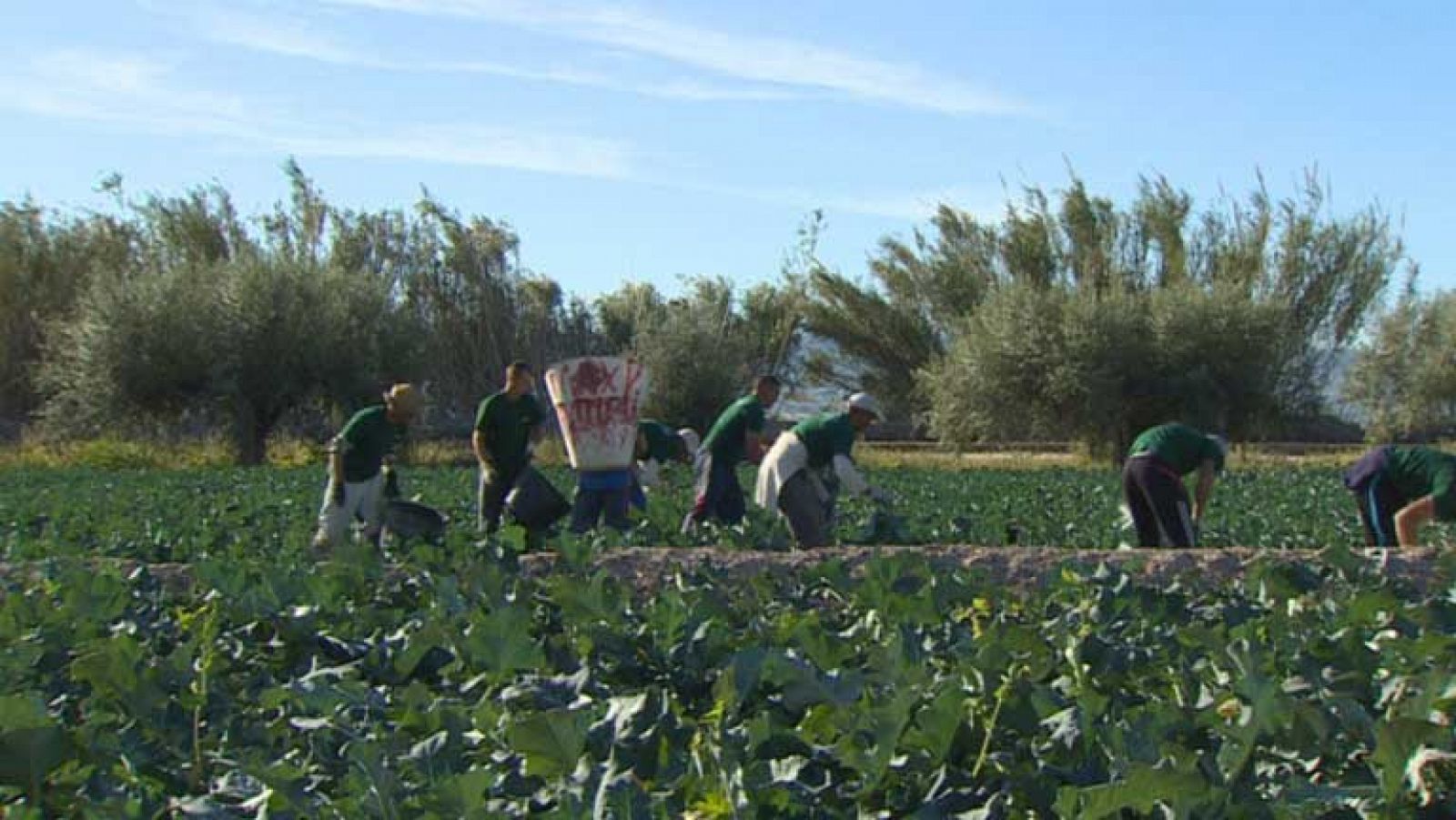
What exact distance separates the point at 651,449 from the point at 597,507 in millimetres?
2664

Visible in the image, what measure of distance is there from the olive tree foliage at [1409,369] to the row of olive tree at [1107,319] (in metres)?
7.55

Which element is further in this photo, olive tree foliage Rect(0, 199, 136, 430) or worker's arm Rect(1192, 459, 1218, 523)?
olive tree foliage Rect(0, 199, 136, 430)

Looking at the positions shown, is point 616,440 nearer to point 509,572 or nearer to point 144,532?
point 144,532

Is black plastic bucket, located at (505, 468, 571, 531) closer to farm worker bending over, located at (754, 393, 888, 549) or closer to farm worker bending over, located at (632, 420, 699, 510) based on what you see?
farm worker bending over, located at (754, 393, 888, 549)

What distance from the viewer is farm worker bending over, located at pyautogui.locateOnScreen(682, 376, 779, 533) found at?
40.1 feet

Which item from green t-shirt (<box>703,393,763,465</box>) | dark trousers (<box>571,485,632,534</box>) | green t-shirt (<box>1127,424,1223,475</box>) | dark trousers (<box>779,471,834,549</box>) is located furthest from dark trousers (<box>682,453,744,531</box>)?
green t-shirt (<box>1127,424,1223,475</box>)

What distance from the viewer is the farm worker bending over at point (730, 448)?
1222cm

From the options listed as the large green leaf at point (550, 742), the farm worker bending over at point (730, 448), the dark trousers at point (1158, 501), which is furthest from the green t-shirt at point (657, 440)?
the large green leaf at point (550, 742)

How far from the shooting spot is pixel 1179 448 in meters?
10.2

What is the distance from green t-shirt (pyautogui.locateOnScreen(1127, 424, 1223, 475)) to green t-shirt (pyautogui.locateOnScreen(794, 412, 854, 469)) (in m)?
1.83

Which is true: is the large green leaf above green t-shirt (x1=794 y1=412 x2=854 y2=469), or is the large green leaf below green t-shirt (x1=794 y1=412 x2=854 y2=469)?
below

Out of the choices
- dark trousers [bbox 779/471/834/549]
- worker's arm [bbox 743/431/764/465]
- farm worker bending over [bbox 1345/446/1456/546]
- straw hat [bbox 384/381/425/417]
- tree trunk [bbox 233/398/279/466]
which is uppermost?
farm worker bending over [bbox 1345/446/1456/546]

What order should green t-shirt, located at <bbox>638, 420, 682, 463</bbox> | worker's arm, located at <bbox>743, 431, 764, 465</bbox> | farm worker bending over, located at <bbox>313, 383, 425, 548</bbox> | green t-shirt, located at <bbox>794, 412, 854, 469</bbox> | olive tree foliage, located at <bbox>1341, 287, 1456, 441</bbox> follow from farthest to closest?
1. olive tree foliage, located at <bbox>1341, 287, 1456, 441</bbox>
2. green t-shirt, located at <bbox>638, 420, 682, 463</bbox>
3. worker's arm, located at <bbox>743, 431, 764, 465</bbox>
4. farm worker bending over, located at <bbox>313, 383, 425, 548</bbox>
5. green t-shirt, located at <bbox>794, 412, 854, 469</bbox>

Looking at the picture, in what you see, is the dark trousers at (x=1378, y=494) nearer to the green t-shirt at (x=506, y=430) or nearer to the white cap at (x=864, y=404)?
the white cap at (x=864, y=404)
